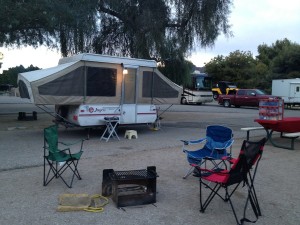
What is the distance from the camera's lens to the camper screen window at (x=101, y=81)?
10206mm

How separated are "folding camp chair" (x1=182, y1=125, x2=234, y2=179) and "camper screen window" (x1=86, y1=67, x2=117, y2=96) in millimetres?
4644

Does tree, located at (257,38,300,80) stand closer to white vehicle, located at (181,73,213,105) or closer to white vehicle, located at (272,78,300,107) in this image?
white vehicle, located at (272,78,300,107)

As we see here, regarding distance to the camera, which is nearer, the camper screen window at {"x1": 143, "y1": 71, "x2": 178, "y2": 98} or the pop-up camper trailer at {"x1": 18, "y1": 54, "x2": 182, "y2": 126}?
the pop-up camper trailer at {"x1": 18, "y1": 54, "x2": 182, "y2": 126}

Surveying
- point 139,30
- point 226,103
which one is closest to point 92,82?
point 139,30

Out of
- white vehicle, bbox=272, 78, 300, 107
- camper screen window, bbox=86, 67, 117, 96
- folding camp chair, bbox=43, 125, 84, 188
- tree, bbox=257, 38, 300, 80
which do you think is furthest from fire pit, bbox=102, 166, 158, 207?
tree, bbox=257, 38, 300, 80

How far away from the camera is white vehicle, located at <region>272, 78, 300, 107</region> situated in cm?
2778

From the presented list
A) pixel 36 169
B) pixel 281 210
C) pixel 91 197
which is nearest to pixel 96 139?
pixel 36 169

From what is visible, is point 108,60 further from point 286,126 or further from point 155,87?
point 286,126

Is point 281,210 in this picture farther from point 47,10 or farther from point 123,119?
point 47,10

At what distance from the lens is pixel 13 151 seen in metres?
8.10

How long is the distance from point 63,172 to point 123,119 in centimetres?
481

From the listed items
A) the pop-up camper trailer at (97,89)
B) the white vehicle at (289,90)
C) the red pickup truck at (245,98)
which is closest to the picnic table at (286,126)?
the pop-up camper trailer at (97,89)

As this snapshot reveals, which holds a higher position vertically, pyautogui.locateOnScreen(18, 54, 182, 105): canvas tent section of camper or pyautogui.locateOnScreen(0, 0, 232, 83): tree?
pyautogui.locateOnScreen(0, 0, 232, 83): tree

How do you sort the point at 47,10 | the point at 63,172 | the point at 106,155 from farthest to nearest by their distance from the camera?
the point at 47,10 < the point at 106,155 < the point at 63,172
